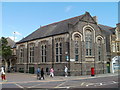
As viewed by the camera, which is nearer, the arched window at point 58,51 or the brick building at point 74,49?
the brick building at point 74,49

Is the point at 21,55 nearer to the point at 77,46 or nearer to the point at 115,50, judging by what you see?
the point at 77,46

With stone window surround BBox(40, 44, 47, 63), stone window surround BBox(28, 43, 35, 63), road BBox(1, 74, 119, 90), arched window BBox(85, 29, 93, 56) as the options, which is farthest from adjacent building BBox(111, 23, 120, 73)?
road BBox(1, 74, 119, 90)

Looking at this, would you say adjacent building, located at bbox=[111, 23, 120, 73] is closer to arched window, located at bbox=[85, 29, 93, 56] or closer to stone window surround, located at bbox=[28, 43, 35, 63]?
arched window, located at bbox=[85, 29, 93, 56]

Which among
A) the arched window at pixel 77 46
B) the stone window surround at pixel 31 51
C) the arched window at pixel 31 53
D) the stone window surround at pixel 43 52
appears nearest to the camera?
the arched window at pixel 77 46

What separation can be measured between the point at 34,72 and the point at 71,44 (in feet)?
39.8

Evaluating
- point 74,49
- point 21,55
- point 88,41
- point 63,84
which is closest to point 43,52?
point 74,49

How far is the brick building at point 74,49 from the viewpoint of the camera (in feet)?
99.2

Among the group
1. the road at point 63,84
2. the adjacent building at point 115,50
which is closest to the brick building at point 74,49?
the adjacent building at point 115,50

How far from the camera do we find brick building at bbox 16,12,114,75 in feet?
99.2

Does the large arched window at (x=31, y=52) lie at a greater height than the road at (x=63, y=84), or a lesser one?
greater

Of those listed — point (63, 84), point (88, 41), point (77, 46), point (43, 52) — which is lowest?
point (63, 84)

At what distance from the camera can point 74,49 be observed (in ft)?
99.9

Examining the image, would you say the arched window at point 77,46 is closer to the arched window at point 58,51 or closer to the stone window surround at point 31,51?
the arched window at point 58,51

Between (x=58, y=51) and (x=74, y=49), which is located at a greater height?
(x=74, y=49)
